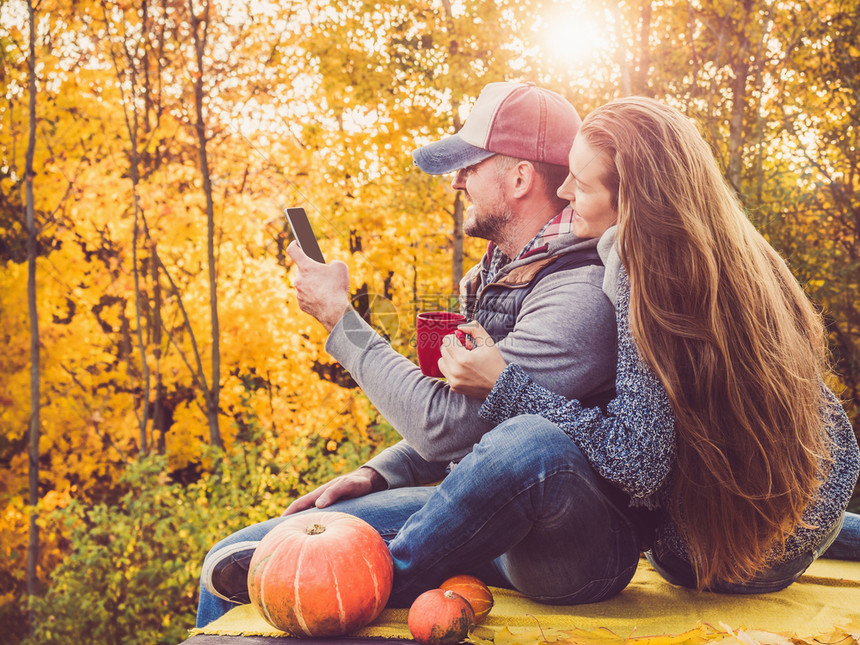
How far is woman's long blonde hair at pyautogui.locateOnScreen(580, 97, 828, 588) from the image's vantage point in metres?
1.47

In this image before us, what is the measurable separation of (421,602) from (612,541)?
17.6 inches

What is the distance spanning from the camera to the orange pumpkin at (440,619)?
4.87 feet

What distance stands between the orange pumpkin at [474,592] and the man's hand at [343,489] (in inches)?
21.5

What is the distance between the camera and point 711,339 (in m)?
1.47

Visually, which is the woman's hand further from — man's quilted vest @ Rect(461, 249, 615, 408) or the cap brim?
the cap brim

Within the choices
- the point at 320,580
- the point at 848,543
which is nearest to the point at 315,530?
the point at 320,580

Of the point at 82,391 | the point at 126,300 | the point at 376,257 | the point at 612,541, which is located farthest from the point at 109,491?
the point at 612,541

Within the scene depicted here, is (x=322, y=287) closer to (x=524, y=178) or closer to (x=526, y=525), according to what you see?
(x=524, y=178)

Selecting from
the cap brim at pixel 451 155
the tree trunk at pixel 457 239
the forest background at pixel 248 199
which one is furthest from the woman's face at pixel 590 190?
Result: the tree trunk at pixel 457 239

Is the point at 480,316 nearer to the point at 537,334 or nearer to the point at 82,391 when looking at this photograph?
the point at 537,334

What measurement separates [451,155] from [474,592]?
3.88ft

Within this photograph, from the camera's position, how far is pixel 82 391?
1070cm

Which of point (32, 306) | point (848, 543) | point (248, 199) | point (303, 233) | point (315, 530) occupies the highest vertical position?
point (248, 199)

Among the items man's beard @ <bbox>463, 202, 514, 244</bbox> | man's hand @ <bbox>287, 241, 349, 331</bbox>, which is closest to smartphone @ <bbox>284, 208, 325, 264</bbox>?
man's hand @ <bbox>287, 241, 349, 331</bbox>
